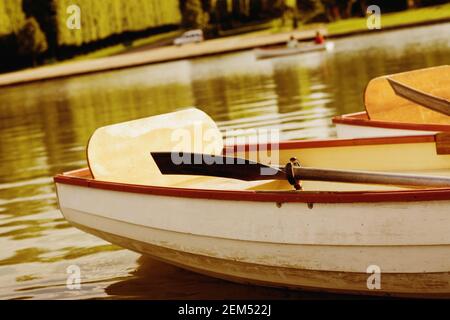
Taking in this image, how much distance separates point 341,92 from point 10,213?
11656mm

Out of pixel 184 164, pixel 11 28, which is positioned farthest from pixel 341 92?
pixel 11 28

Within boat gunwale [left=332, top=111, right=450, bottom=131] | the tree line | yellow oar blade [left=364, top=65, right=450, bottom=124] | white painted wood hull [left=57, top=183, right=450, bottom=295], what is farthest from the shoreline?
white painted wood hull [left=57, top=183, right=450, bottom=295]

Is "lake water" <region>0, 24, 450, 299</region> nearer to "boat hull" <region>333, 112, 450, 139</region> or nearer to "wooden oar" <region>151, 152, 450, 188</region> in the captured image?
"wooden oar" <region>151, 152, 450, 188</region>

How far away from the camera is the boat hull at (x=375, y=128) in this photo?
8.69 metres

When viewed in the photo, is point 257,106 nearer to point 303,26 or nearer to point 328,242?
point 328,242

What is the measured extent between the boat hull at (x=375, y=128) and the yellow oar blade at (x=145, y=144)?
212 centimetres

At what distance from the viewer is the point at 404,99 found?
985cm

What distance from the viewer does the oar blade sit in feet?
21.4

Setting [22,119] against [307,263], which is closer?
[307,263]

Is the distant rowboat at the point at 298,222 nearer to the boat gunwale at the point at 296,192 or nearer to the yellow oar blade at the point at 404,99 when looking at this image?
the boat gunwale at the point at 296,192

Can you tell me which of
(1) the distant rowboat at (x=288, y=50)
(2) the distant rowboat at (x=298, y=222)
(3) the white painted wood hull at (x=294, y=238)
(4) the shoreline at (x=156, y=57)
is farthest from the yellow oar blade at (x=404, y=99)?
(4) the shoreline at (x=156, y=57)

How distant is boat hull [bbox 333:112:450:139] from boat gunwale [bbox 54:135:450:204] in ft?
3.26
